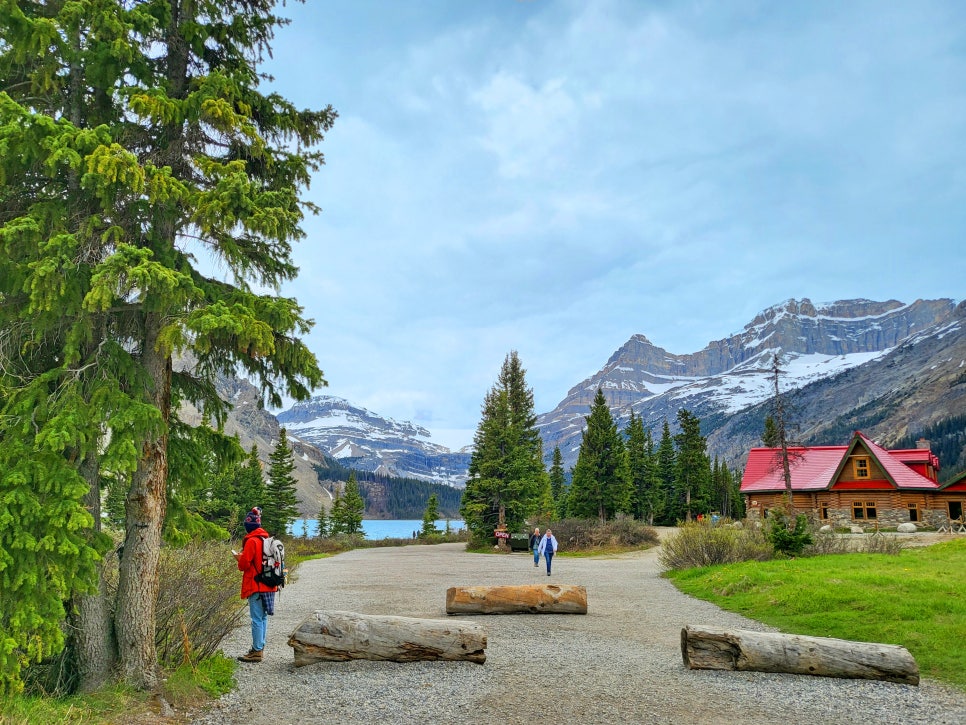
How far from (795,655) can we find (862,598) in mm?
5503

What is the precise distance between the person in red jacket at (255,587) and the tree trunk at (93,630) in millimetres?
1842

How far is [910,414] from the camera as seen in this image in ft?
611

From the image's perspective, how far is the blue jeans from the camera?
890cm

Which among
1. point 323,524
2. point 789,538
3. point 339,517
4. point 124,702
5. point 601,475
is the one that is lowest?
point 323,524

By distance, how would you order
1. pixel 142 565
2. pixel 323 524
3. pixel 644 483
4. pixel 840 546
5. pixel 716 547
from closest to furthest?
1. pixel 142 565
2. pixel 716 547
3. pixel 840 546
4. pixel 644 483
5. pixel 323 524

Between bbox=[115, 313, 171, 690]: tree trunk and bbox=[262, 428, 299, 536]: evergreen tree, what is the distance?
126 feet

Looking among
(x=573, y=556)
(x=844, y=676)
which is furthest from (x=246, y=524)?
(x=573, y=556)

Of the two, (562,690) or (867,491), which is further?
(867,491)

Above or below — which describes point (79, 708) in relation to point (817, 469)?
below

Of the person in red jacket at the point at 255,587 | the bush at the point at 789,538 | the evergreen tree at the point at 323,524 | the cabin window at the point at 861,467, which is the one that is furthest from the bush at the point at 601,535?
the person in red jacket at the point at 255,587

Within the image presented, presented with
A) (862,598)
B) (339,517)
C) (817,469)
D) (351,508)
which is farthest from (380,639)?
(351,508)

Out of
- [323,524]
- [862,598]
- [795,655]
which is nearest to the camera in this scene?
[795,655]

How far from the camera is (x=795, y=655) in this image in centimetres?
867

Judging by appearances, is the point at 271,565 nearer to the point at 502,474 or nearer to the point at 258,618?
the point at 258,618
